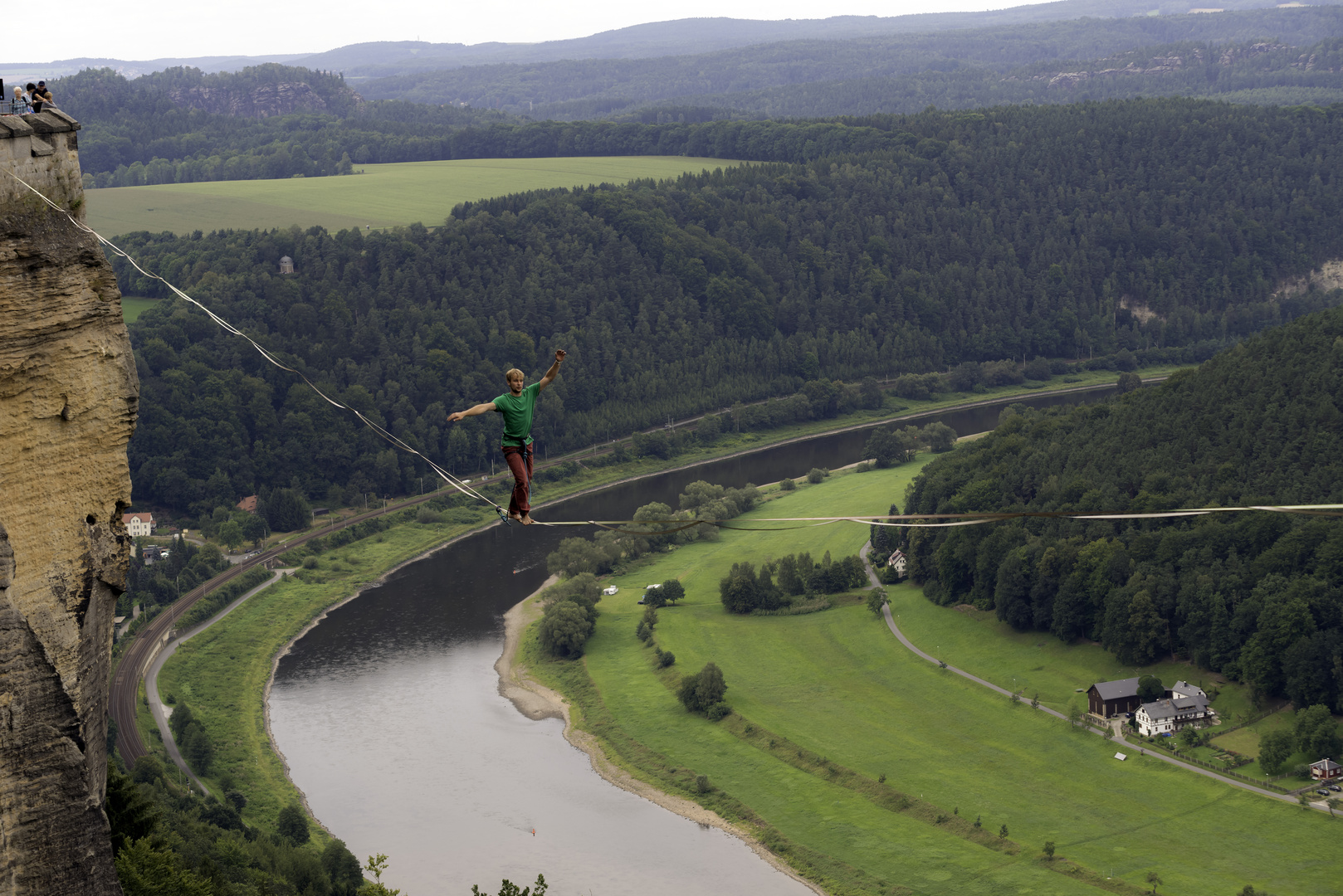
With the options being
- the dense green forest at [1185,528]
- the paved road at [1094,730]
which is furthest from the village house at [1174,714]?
the dense green forest at [1185,528]

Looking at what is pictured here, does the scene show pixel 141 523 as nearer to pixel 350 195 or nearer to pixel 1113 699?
pixel 1113 699

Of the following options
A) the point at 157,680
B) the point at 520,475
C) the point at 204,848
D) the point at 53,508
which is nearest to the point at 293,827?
the point at 204,848

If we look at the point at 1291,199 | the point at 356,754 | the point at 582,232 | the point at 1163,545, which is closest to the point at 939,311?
the point at 582,232

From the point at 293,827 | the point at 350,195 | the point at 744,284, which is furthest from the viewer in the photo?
the point at 350,195

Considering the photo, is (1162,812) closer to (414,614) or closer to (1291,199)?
(414,614)

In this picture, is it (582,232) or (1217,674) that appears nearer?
(1217,674)
